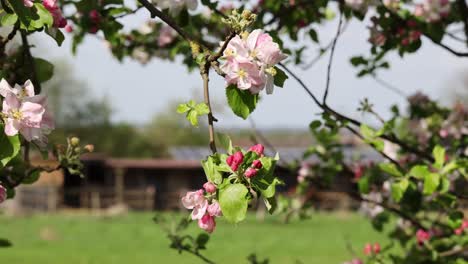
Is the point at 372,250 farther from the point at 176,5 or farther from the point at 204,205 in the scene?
the point at 204,205

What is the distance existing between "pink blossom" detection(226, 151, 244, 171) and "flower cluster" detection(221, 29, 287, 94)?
17cm

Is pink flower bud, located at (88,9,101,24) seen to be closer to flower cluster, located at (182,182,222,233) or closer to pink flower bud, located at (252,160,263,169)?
flower cluster, located at (182,182,222,233)

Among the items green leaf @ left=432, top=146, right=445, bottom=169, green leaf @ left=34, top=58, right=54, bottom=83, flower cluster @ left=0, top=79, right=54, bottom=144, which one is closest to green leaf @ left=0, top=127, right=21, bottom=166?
flower cluster @ left=0, top=79, right=54, bottom=144

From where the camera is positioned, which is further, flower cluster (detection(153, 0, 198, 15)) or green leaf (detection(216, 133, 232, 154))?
flower cluster (detection(153, 0, 198, 15))

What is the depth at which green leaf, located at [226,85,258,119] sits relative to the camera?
1937 millimetres

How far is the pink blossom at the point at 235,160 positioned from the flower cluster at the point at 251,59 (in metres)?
0.17

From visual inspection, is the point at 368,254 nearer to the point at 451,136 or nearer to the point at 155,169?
the point at 451,136

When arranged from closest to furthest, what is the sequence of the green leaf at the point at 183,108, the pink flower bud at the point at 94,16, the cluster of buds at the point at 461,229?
the green leaf at the point at 183,108, the pink flower bud at the point at 94,16, the cluster of buds at the point at 461,229

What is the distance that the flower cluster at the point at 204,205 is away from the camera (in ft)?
6.17

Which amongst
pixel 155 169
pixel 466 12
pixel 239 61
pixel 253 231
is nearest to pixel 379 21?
pixel 466 12

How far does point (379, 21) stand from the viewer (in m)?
4.01

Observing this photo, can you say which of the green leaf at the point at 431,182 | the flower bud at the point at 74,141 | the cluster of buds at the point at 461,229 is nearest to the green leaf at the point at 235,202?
the flower bud at the point at 74,141

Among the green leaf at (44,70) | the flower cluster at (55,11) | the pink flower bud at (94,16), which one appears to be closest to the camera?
the flower cluster at (55,11)

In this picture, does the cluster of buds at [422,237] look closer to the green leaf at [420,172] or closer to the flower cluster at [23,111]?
the green leaf at [420,172]
